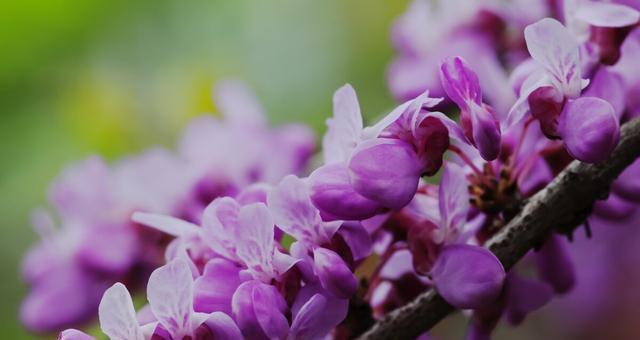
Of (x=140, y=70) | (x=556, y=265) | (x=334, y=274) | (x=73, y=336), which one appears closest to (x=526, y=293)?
(x=556, y=265)

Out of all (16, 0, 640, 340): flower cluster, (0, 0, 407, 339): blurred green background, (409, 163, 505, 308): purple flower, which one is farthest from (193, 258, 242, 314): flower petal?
(0, 0, 407, 339): blurred green background

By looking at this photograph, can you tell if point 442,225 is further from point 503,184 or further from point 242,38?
point 242,38

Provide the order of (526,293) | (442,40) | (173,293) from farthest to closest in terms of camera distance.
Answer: (442,40), (526,293), (173,293)

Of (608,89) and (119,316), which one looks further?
(608,89)

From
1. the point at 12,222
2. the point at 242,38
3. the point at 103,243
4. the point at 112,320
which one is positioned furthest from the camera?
the point at 242,38

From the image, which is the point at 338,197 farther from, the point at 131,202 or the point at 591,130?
the point at 131,202

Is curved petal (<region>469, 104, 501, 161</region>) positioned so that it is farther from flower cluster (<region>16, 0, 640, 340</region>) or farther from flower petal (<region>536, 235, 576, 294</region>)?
flower petal (<region>536, 235, 576, 294</region>)

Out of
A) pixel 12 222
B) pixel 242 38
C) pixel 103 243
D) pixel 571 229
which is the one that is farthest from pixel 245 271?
pixel 242 38
